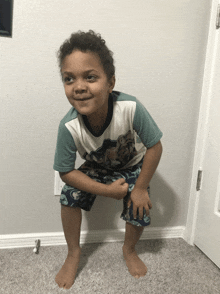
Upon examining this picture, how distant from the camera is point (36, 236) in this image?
0.96 meters

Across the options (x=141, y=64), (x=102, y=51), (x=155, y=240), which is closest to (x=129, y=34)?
(x=141, y=64)

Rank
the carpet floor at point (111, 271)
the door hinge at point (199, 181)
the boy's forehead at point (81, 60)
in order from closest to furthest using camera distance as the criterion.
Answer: the boy's forehead at point (81, 60) → the carpet floor at point (111, 271) → the door hinge at point (199, 181)

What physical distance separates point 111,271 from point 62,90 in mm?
665

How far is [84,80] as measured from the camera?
641mm

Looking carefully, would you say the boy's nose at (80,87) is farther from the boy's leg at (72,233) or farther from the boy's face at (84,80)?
the boy's leg at (72,233)

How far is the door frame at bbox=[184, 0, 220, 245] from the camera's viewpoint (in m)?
0.94

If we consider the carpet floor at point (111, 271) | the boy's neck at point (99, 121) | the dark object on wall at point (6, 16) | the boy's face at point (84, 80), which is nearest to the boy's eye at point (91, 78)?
the boy's face at point (84, 80)

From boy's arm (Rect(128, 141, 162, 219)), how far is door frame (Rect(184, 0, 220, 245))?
301 millimetres

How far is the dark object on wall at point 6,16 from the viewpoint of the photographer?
2.67 ft

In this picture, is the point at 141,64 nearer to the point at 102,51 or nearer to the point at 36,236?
the point at 102,51

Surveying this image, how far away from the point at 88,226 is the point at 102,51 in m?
0.69

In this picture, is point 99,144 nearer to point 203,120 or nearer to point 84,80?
point 84,80

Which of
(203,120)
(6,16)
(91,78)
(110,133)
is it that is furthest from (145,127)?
(6,16)

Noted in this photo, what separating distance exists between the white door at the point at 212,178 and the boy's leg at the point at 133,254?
0.92 feet
